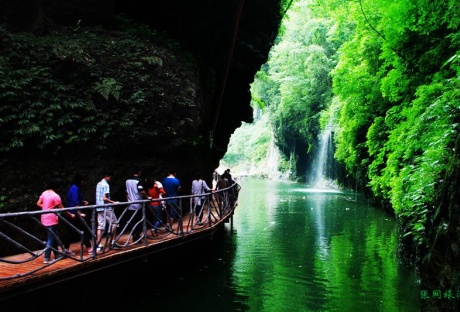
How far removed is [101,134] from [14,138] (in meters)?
2.14

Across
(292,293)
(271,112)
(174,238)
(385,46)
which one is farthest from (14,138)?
(271,112)

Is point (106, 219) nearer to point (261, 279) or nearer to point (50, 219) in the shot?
point (50, 219)

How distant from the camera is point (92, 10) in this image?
510 inches

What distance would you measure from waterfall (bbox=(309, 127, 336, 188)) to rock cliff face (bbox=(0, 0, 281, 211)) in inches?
1150

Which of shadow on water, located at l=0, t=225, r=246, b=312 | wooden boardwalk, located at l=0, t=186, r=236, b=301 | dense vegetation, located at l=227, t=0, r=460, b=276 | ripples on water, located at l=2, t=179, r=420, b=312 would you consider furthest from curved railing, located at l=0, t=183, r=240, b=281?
dense vegetation, located at l=227, t=0, r=460, b=276

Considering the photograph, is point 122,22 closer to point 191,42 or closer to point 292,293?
point 191,42

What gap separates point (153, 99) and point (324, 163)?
3876 cm

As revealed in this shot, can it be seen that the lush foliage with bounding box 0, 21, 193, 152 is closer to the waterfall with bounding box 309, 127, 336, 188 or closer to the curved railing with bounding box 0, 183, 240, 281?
the curved railing with bounding box 0, 183, 240, 281

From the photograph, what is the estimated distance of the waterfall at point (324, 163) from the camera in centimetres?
4598

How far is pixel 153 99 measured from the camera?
12.0 m

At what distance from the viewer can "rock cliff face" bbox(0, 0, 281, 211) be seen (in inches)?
395

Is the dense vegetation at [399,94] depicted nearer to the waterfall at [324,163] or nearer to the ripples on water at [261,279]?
the ripples on water at [261,279]

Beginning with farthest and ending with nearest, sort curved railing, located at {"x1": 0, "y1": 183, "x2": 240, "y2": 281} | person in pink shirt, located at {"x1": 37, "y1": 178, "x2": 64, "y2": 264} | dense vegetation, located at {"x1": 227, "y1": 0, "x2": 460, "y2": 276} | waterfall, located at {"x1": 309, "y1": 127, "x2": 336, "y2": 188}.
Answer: waterfall, located at {"x1": 309, "y1": 127, "x2": 336, "y2": 188} → dense vegetation, located at {"x1": 227, "y1": 0, "x2": 460, "y2": 276} → curved railing, located at {"x1": 0, "y1": 183, "x2": 240, "y2": 281} → person in pink shirt, located at {"x1": 37, "y1": 178, "x2": 64, "y2": 264}

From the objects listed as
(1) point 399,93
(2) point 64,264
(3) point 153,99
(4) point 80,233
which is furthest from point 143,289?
(1) point 399,93
